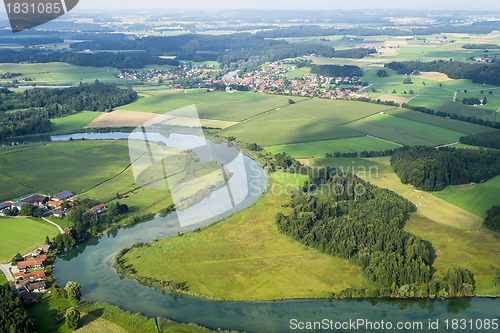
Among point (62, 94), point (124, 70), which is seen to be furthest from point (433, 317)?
point (124, 70)

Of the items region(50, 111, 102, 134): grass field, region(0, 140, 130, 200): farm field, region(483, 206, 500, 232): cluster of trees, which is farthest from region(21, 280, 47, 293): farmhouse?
region(50, 111, 102, 134): grass field

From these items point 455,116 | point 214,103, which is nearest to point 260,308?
point 455,116

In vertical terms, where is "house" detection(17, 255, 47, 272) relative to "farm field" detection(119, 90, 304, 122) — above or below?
below

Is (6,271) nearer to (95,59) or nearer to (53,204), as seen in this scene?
(53,204)

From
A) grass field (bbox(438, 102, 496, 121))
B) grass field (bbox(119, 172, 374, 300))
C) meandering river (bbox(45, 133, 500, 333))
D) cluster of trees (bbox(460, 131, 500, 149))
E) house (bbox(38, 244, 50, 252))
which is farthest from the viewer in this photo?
grass field (bbox(438, 102, 496, 121))

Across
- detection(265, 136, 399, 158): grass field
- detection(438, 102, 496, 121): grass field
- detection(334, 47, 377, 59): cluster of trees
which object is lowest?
detection(265, 136, 399, 158): grass field

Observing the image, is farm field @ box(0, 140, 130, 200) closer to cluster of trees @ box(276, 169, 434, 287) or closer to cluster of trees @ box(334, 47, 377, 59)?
cluster of trees @ box(276, 169, 434, 287)

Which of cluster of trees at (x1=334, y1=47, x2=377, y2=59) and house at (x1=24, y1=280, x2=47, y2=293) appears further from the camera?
cluster of trees at (x1=334, y1=47, x2=377, y2=59)

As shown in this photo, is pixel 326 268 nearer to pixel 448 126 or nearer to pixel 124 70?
pixel 448 126
